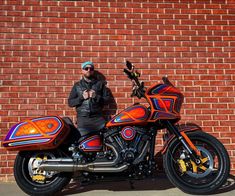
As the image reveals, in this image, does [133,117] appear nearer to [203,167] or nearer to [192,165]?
[192,165]

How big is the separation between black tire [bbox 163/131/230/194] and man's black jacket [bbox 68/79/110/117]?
1172 millimetres

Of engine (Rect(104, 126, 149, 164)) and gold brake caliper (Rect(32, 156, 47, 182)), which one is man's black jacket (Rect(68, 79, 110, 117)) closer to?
engine (Rect(104, 126, 149, 164))

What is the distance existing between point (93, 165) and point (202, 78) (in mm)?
2269

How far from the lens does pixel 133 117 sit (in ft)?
10.5

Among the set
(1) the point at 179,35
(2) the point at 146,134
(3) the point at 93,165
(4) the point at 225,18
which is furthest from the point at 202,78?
(3) the point at 93,165

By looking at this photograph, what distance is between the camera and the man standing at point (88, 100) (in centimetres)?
375

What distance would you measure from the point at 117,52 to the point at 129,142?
5.30 feet

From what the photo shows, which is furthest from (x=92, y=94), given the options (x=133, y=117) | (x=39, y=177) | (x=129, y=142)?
(x=39, y=177)

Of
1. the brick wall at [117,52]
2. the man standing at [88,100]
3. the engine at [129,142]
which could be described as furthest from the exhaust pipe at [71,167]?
the brick wall at [117,52]

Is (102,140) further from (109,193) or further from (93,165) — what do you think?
(109,193)

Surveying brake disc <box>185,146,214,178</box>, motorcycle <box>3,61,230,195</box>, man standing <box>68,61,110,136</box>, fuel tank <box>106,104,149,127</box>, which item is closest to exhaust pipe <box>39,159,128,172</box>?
motorcycle <box>3,61,230,195</box>

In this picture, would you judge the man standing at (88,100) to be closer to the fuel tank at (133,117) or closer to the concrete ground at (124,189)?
the fuel tank at (133,117)

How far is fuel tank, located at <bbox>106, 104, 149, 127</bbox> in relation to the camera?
10.5 ft

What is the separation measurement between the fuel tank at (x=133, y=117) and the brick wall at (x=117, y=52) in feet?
2.98
